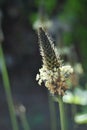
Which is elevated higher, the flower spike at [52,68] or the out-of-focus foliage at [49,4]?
the out-of-focus foliage at [49,4]

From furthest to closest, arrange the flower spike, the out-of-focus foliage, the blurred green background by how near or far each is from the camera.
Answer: the out-of-focus foliage
the blurred green background
the flower spike

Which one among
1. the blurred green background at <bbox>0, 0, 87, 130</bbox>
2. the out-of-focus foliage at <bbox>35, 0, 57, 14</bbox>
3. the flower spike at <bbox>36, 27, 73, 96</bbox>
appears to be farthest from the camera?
the out-of-focus foliage at <bbox>35, 0, 57, 14</bbox>

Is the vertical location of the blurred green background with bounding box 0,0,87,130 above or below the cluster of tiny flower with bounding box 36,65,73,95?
above

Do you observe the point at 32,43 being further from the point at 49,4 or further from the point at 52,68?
the point at 52,68

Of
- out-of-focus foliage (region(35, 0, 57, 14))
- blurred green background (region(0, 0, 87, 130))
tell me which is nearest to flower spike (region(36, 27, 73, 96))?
blurred green background (region(0, 0, 87, 130))

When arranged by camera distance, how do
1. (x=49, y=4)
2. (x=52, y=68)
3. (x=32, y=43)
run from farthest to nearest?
(x=32, y=43) < (x=49, y=4) < (x=52, y=68)

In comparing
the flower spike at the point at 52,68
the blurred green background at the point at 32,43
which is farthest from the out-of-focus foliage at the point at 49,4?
the flower spike at the point at 52,68

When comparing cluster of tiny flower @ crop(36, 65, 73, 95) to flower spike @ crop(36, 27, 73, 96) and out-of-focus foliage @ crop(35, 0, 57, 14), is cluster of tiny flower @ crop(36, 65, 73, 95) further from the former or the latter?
out-of-focus foliage @ crop(35, 0, 57, 14)

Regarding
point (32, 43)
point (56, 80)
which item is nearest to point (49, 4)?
point (32, 43)

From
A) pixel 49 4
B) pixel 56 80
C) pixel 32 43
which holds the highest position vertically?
pixel 49 4

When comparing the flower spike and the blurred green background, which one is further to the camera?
the blurred green background

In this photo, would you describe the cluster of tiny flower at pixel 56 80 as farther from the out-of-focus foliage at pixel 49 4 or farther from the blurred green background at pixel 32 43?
the out-of-focus foliage at pixel 49 4

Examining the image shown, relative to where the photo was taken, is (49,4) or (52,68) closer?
(52,68)
